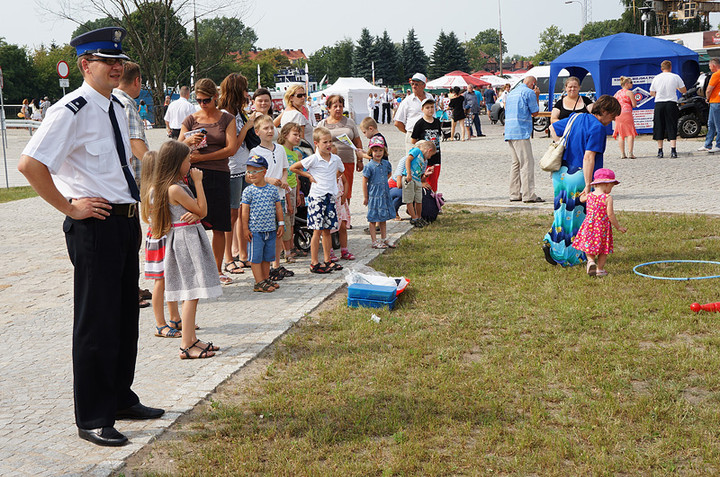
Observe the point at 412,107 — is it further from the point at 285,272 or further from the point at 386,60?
the point at 386,60

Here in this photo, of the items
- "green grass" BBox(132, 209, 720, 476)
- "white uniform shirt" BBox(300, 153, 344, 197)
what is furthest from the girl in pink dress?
"white uniform shirt" BBox(300, 153, 344, 197)

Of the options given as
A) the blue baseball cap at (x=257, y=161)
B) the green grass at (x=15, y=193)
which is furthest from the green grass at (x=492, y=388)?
the green grass at (x=15, y=193)

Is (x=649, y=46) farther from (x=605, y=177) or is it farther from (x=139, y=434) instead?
(x=139, y=434)

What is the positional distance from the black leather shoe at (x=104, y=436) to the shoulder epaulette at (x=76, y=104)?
A: 68.5 inches

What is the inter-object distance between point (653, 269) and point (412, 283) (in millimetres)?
2506

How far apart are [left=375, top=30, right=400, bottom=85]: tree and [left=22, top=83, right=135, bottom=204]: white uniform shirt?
97.9 metres

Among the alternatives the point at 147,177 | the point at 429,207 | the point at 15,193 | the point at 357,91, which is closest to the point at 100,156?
the point at 147,177

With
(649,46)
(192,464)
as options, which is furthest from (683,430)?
(649,46)

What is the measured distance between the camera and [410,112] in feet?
39.2

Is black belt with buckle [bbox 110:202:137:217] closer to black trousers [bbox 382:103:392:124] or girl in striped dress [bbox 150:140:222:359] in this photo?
girl in striped dress [bbox 150:140:222:359]

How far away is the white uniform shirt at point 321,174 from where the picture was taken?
812 centimetres

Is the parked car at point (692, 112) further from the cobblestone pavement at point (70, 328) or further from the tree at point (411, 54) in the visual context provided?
the tree at point (411, 54)

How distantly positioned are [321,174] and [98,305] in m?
4.33

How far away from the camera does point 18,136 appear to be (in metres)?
39.8
